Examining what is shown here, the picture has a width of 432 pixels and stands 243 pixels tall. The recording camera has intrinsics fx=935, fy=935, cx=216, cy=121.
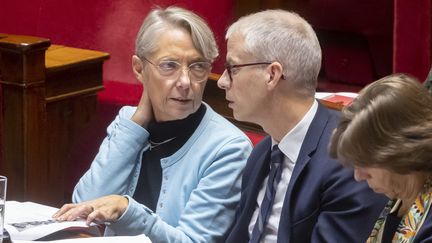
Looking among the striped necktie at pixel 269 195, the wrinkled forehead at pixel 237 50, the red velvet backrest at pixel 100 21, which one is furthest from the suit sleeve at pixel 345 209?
the red velvet backrest at pixel 100 21

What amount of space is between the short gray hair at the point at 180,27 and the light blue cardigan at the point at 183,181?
122 millimetres

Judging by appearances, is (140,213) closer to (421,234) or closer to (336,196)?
(336,196)

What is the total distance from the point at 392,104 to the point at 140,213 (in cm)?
54

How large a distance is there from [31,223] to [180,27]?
0.47 meters

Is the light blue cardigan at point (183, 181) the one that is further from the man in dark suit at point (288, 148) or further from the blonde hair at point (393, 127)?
the blonde hair at point (393, 127)

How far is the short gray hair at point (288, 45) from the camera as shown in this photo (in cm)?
153

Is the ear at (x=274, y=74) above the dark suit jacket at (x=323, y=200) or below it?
above

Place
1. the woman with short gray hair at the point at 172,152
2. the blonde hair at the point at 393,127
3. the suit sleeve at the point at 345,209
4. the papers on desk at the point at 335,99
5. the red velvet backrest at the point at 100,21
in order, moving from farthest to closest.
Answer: the red velvet backrest at the point at 100,21
the papers on desk at the point at 335,99
the woman with short gray hair at the point at 172,152
the suit sleeve at the point at 345,209
the blonde hair at the point at 393,127

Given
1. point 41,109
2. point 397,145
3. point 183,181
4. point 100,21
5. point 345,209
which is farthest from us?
point 100,21

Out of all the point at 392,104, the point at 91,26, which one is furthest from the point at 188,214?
the point at 91,26

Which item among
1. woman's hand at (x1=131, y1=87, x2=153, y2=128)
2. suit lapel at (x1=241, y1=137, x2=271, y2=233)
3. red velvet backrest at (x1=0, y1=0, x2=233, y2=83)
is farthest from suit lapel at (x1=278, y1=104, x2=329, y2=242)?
red velvet backrest at (x1=0, y1=0, x2=233, y2=83)

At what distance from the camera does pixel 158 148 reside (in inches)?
71.1

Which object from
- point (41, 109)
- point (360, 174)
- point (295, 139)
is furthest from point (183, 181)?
point (41, 109)

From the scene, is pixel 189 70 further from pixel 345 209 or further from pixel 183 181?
pixel 345 209
